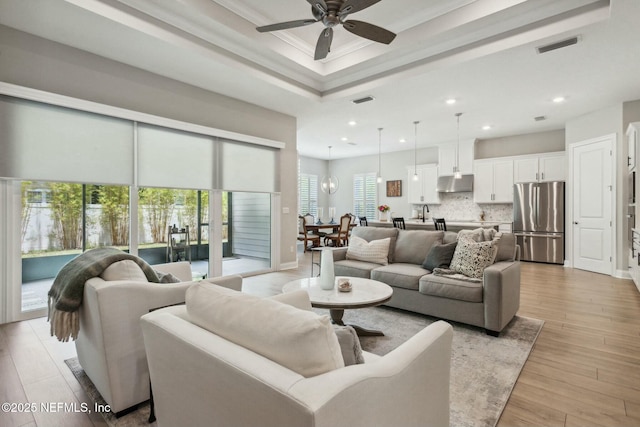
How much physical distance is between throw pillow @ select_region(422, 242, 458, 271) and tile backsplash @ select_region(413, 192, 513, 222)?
5.06 m

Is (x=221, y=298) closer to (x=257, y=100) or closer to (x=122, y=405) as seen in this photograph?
(x=122, y=405)

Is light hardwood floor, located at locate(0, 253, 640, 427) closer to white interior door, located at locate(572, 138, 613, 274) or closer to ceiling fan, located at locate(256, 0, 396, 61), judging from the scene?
white interior door, located at locate(572, 138, 613, 274)

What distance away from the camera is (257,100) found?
512 cm

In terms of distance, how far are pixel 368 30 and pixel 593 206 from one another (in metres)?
5.56

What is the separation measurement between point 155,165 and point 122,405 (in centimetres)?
317

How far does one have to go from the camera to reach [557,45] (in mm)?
3367

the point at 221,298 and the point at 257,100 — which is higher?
the point at 257,100

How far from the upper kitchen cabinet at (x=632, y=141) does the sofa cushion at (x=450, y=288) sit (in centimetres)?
389

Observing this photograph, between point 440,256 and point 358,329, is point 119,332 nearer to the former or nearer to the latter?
point 358,329

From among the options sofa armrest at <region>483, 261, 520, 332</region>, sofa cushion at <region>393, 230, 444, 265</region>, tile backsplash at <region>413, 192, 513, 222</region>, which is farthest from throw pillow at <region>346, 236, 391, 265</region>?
tile backsplash at <region>413, 192, 513, 222</region>

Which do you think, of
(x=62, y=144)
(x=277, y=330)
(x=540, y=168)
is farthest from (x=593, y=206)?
(x=62, y=144)

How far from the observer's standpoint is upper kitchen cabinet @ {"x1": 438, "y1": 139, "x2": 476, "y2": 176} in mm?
7846

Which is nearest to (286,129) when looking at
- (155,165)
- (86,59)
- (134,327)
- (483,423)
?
(155,165)

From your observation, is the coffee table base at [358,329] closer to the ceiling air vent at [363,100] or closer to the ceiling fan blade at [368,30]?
the ceiling fan blade at [368,30]
